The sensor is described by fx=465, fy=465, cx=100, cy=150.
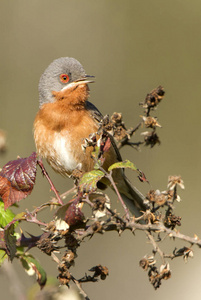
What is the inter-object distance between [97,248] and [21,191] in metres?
5.61

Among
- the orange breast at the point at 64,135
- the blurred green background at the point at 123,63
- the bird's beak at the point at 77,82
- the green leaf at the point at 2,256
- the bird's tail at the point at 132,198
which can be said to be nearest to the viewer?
the green leaf at the point at 2,256

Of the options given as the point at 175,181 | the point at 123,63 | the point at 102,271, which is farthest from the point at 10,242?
the point at 123,63

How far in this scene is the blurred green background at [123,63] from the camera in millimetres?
9820

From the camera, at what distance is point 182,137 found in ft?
33.6

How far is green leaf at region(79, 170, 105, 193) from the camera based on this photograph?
3.07 m

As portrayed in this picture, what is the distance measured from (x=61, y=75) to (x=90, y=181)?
2658mm

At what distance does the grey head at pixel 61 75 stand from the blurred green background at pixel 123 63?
13.4ft

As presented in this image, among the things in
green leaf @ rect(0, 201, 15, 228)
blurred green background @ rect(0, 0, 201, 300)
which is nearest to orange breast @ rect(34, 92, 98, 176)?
green leaf @ rect(0, 201, 15, 228)

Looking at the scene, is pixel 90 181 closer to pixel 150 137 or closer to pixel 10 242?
pixel 10 242

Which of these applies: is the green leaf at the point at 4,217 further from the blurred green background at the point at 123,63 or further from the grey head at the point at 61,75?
the blurred green background at the point at 123,63

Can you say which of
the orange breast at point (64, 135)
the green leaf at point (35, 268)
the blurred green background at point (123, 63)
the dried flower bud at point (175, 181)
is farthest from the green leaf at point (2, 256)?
the blurred green background at point (123, 63)

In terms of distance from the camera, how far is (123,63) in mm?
10461

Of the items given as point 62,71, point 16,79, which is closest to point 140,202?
point 62,71

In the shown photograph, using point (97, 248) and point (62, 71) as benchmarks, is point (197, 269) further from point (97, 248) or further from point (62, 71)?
point (62, 71)
